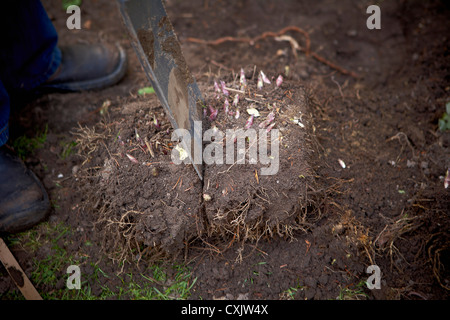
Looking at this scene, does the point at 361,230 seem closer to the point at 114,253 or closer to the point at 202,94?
the point at 202,94

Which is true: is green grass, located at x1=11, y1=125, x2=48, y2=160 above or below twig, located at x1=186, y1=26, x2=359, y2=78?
below

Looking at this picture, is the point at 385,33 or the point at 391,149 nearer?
the point at 391,149

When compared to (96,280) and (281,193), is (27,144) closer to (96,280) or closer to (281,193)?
(96,280)

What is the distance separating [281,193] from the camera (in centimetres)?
181

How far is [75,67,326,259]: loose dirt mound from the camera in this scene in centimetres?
180

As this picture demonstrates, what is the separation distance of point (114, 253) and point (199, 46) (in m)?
1.99

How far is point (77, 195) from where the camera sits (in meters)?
2.23

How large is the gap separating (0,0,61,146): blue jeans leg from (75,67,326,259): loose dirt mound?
2.92ft

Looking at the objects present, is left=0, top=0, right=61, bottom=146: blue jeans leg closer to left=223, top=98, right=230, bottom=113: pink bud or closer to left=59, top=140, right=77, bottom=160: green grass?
left=59, top=140, right=77, bottom=160: green grass

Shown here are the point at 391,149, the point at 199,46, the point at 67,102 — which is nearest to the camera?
the point at 391,149

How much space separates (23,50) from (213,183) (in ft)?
5.58

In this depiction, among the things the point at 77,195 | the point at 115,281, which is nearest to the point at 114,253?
the point at 115,281

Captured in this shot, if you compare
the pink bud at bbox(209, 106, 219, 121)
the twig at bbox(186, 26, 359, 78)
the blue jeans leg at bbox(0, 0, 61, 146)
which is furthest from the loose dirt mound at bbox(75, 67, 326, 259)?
the twig at bbox(186, 26, 359, 78)

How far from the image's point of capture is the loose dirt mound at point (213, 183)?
1.80 m
